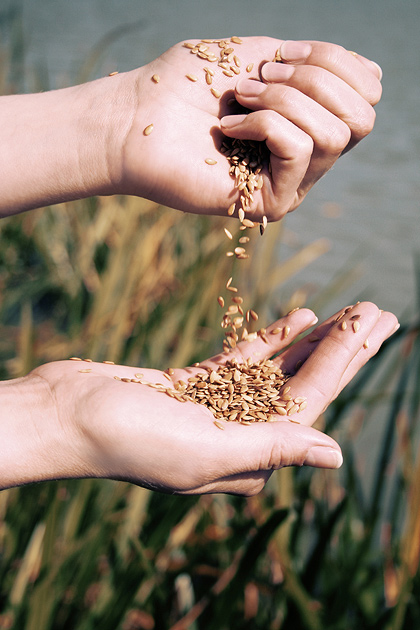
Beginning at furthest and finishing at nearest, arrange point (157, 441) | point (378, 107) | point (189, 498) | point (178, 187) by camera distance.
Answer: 1. point (378, 107)
2. point (189, 498)
3. point (178, 187)
4. point (157, 441)

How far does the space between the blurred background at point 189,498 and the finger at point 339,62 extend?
0.54 meters

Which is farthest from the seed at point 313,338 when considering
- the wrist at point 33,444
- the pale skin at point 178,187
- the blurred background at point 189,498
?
the wrist at point 33,444

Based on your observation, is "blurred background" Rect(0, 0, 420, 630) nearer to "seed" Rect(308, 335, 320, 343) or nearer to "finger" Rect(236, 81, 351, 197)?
"seed" Rect(308, 335, 320, 343)

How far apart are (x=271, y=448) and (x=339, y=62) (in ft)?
2.14

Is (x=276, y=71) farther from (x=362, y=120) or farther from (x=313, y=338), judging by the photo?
(x=313, y=338)

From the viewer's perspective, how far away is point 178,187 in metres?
1.14

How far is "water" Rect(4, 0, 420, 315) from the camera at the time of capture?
384 centimetres

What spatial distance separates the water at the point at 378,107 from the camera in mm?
3840

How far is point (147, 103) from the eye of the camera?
1156mm

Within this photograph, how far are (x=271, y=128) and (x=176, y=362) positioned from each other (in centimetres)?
69

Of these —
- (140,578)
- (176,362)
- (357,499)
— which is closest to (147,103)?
(176,362)

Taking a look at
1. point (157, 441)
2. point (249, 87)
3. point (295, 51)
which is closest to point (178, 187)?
point (249, 87)

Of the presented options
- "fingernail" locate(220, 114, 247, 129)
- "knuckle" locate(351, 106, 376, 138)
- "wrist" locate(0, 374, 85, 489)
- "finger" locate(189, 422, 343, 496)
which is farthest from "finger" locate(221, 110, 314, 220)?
"wrist" locate(0, 374, 85, 489)

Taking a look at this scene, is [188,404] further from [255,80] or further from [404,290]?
[404,290]
